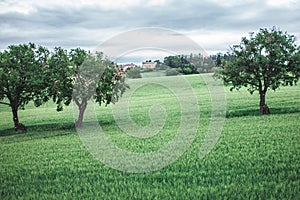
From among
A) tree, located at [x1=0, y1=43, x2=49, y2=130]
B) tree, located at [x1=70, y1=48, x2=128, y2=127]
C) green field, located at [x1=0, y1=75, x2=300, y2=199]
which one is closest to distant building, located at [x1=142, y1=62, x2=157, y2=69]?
tree, located at [x1=70, y1=48, x2=128, y2=127]

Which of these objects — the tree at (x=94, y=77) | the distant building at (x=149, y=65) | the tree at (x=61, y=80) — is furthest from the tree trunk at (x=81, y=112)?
the distant building at (x=149, y=65)

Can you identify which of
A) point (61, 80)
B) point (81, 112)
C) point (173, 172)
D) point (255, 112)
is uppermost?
point (61, 80)

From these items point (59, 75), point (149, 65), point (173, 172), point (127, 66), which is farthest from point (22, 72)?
point (173, 172)

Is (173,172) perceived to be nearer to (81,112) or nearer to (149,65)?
(149,65)

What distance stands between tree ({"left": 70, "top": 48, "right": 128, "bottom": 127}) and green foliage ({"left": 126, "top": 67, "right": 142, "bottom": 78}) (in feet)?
2.04

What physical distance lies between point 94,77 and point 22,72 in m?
6.12

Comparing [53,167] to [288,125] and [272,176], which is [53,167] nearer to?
[272,176]

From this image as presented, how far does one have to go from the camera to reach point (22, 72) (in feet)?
91.8

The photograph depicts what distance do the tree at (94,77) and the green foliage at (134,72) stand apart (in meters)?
0.62

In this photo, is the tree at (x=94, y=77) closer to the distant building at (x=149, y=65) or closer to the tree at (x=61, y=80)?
the tree at (x=61, y=80)

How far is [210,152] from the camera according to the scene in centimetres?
1491

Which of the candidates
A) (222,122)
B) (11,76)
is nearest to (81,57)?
(11,76)

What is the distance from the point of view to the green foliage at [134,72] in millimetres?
26031

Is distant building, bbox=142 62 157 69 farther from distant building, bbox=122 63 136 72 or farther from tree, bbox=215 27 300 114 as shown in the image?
tree, bbox=215 27 300 114
